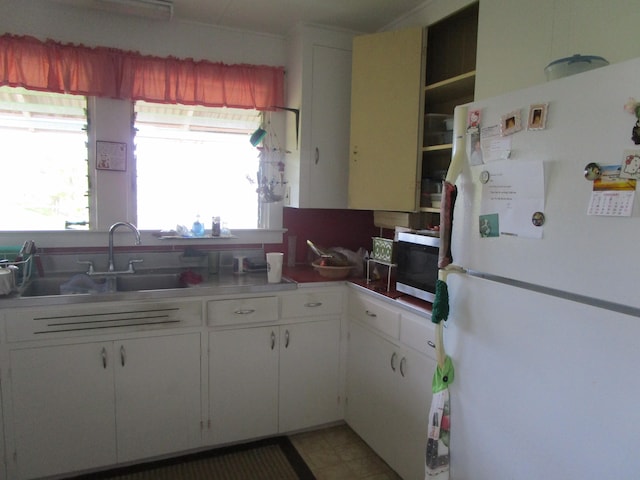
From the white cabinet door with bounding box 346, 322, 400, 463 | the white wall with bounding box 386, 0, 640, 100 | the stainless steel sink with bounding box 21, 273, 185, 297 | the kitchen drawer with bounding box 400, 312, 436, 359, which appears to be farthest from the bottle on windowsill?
the white wall with bounding box 386, 0, 640, 100

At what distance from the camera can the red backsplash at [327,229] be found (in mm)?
3082

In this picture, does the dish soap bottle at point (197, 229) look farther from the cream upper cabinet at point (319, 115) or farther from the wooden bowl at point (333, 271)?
the wooden bowl at point (333, 271)

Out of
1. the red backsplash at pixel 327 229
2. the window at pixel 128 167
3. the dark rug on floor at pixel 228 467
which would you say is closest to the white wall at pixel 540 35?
the red backsplash at pixel 327 229

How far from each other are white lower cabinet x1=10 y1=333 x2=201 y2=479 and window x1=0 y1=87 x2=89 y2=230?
87 cm

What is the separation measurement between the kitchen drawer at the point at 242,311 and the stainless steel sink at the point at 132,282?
326mm

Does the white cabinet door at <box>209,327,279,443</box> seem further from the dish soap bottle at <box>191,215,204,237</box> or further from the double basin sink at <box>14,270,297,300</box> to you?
the dish soap bottle at <box>191,215,204,237</box>

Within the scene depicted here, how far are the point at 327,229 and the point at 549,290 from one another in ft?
6.93

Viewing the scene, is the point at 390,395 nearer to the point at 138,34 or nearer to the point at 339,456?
the point at 339,456

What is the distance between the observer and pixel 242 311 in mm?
2381

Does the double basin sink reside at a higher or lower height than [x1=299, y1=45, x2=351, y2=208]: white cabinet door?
lower

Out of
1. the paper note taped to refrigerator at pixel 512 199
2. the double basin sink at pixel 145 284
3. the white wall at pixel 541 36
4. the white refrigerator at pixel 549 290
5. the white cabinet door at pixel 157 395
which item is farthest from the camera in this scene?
the double basin sink at pixel 145 284

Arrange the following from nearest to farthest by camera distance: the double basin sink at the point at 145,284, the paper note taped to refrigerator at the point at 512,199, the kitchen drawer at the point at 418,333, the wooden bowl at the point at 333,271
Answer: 1. the paper note taped to refrigerator at the point at 512,199
2. the kitchen drawer at the point at 418,333
3. the double basin sink at the point at 145,284
4. the wooden bowl at the point at 333,271

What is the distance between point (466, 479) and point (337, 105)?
2180 millimetres

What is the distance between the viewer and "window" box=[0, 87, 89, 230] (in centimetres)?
246
